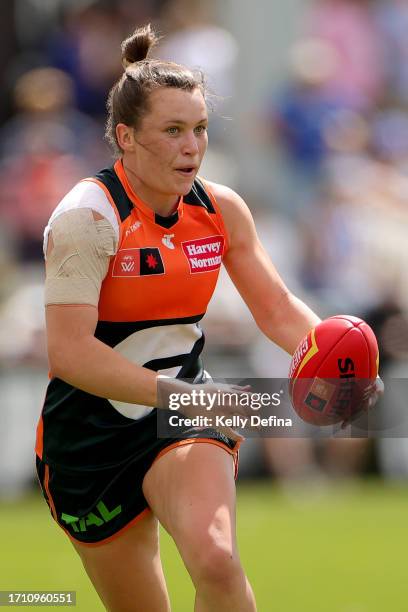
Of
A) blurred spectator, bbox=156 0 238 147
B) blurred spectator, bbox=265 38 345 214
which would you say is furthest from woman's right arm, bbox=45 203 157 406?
blurred spectator, bbox=265 38 345 214

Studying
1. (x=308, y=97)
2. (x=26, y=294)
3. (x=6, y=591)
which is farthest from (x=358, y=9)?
(x=6, y=591)

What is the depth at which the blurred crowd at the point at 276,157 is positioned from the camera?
31.9 feet

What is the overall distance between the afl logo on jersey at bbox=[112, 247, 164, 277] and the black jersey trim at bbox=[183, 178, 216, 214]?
27 cm

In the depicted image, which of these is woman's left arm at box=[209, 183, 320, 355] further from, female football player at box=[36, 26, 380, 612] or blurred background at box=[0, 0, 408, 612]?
blurred background at box=[0, 0, 408, 612]

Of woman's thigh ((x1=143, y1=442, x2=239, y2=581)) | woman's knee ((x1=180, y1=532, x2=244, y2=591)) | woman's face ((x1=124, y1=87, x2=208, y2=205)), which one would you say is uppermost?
woman's face ((x1=124, y1=87, x2=208, y2=205))

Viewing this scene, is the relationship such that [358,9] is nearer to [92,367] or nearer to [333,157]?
[333,157]

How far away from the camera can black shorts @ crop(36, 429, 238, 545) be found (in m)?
4.24

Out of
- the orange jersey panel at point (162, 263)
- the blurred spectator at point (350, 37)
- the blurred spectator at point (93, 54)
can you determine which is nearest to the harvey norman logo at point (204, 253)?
the orange jersey panel at point (162, 263)

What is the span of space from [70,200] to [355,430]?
1.29 m

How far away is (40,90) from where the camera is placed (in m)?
10.6

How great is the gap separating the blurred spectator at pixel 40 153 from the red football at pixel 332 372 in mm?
6255

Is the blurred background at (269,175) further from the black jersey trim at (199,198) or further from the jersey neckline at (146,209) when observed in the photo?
the jersey neckline at (146,209)

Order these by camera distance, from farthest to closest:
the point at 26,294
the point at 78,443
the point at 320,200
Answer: the point at 320,200, the point at 26,294, the point at 78,443

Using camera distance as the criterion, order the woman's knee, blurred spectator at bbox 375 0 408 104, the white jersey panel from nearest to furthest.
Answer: the woman's knee, the white jersey panel, blurred spectator at bbox 375 0 408 104
